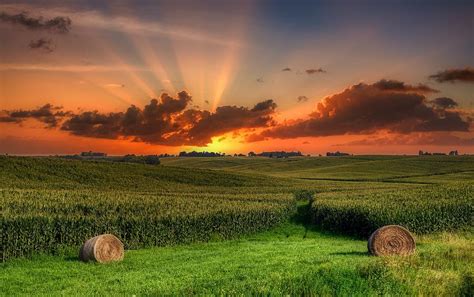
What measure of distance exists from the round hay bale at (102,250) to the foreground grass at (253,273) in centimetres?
56

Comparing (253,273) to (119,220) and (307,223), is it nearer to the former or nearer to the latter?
(119,220)

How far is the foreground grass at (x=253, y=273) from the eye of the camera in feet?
61.0

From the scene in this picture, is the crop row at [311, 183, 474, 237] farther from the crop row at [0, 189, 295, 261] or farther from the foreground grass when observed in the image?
the foreground grass

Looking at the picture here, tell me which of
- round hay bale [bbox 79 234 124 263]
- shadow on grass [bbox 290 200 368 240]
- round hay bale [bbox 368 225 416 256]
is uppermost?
round hay bale [bbox 368 225 416 256]

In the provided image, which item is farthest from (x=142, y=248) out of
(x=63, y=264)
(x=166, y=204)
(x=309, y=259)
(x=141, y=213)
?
(x=309, y=259)

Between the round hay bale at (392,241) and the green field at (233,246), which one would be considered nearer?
the green field at (233,246)

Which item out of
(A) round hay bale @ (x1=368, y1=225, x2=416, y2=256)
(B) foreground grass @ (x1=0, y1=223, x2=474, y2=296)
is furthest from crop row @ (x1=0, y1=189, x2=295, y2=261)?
(A) round hay bale @ (x1=368, y1=225, x2=416, y2=256)

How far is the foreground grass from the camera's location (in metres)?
18.6

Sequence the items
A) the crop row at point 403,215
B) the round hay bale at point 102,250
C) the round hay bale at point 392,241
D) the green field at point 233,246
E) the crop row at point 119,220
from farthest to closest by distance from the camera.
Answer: the crop row at point 403,215
the crop row at point 119,220
the round hay bale at point 102,250
the round hay bale at point 392,241
the green field at point 233,246

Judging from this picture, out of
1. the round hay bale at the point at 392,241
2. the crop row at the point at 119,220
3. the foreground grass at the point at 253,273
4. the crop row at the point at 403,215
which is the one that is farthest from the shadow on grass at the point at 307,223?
the round hay bale at the point at 392,241

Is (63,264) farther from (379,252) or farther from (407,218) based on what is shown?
(407,218)

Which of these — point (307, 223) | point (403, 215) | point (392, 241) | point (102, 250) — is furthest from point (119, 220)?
point (307, 223)

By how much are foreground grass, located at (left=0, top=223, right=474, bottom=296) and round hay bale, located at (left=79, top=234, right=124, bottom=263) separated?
22.1 inches

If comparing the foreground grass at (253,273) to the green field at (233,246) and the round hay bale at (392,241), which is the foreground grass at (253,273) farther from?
the round hay bale at (392,241)
